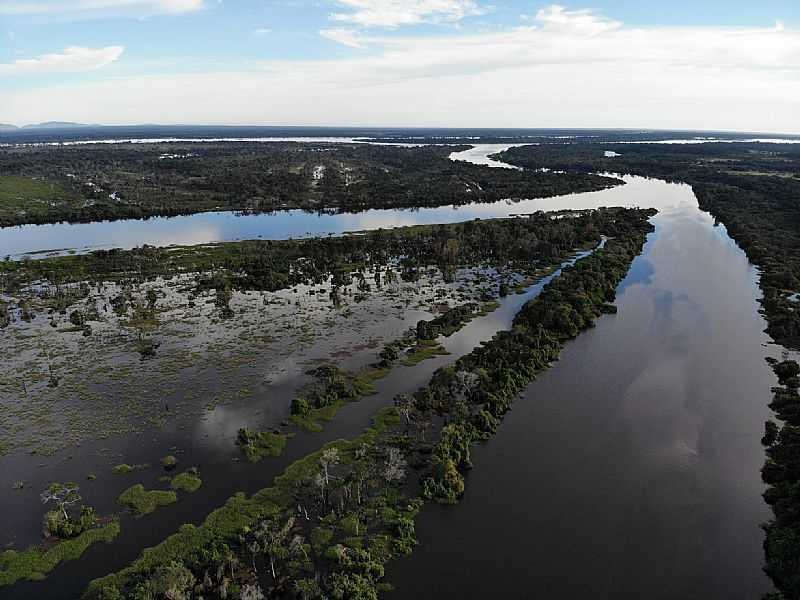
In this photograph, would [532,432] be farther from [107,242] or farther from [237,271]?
[107,242]

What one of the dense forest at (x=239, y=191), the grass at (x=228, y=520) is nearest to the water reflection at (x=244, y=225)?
the dense forest at (x=239, y=191)

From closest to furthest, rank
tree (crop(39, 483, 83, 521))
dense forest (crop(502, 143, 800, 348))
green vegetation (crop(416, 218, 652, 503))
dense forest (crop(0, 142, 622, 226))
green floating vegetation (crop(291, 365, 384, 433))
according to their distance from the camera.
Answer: tree (crop(39, 483, 83, 521))
green vegetation (crop(416, 218, 652, 503))
green floating vegetation (crop(291, 365, 384, 433))
dense forest (crop(502, 143, 800, 348))
dense forest (crop(0, 142, 622, 226))

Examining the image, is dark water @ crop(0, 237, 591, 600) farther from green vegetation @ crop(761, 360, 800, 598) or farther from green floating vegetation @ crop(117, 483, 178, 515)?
green vegetation @ crop(761, 360, 800, 598)

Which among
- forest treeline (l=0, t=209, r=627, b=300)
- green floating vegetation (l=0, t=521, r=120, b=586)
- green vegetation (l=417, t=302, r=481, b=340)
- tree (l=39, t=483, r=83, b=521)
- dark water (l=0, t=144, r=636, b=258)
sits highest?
dark water (l=0, t=144, r=636, b=258)

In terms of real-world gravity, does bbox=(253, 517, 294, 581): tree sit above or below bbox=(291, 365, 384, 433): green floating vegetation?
below

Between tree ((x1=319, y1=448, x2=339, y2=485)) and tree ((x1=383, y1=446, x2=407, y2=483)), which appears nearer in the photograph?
tree ((x1=319, y1=448, x2=339, y2=485))

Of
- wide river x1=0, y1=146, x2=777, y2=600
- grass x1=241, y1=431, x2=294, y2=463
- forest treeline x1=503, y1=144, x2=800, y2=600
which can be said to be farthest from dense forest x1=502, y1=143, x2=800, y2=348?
grass x1=241, y1=431, x2=294, y2=463
